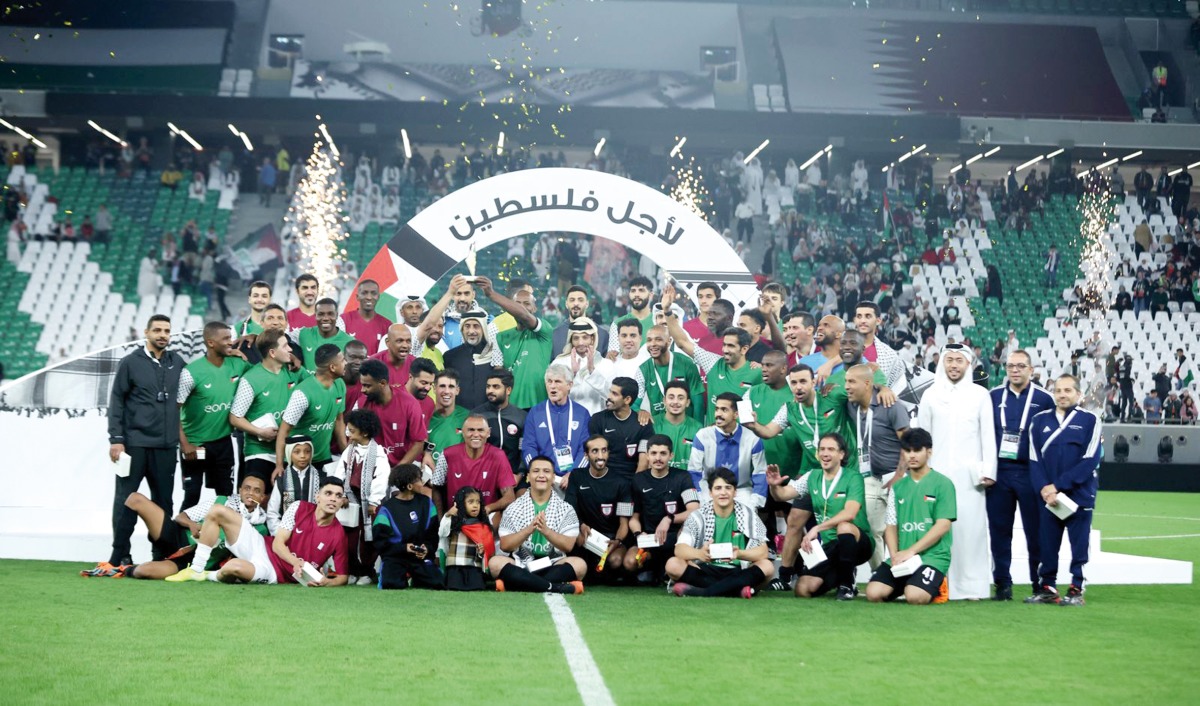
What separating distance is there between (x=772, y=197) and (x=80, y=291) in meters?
16.4

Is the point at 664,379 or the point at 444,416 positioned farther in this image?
the point at 664,379

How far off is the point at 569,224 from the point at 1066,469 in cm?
555

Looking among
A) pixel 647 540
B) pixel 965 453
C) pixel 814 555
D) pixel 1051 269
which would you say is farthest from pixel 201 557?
pixel 1051 269

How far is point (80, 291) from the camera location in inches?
1098

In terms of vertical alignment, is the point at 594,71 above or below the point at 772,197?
above

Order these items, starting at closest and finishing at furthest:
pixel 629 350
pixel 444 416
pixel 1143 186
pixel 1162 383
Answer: pixel 444 416
pixel 629 350
pixel 1162 383
pixel 1143 186

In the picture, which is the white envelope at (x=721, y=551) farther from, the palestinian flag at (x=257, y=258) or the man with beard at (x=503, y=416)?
the palestinian flag at (x=257, y=258)

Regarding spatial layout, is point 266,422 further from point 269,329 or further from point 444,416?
point 444,416

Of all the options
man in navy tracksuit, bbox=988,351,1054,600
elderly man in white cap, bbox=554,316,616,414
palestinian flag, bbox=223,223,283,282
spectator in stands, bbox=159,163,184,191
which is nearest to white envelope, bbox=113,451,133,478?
elderly man in white cap, bbox=554,316,616,414

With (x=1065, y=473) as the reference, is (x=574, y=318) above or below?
above

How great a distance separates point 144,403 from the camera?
32.9 ft

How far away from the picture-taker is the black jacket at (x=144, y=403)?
9977mm

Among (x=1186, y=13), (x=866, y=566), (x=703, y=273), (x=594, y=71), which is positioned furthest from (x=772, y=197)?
(x=866, y=566)

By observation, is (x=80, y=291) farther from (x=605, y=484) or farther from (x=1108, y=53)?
(x=1108, y=53)
